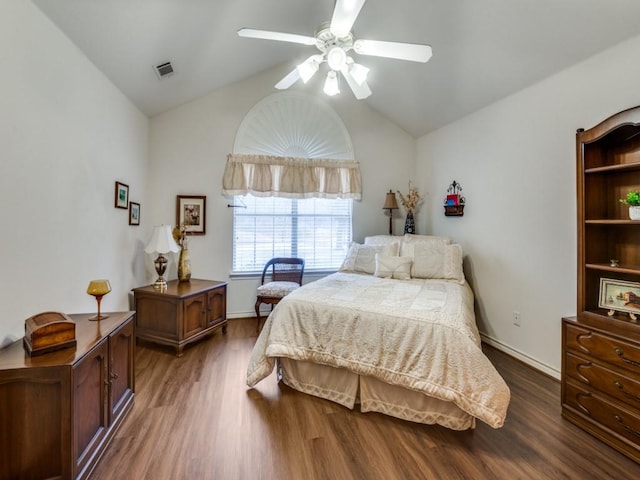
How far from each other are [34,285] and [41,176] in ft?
→ 2.12

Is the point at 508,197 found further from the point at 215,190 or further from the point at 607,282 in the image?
the point at 215,190

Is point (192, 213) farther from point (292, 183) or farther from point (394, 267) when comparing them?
point (394, 267)

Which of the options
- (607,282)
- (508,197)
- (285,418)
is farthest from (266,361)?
(508,197)

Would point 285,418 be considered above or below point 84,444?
below

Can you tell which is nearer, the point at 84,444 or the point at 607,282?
the point at 84,444

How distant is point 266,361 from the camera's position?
2244mm

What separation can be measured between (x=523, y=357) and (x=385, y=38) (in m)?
3.32

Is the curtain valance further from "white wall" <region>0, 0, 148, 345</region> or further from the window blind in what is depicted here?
"white wall" <region>0, 0, 148, 345</region>

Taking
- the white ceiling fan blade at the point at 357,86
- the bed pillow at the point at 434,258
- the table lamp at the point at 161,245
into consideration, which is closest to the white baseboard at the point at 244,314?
the table lamp at the point at 161,245

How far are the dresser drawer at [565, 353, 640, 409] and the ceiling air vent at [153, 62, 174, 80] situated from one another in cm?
397

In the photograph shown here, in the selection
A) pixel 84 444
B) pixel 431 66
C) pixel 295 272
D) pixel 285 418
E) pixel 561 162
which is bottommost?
pixel 285 418

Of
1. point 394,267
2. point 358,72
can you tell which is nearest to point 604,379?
point 394,267

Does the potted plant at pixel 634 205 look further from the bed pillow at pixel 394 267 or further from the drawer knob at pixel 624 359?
the bed pillow at pixel 394 267

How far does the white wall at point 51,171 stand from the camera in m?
1.57
